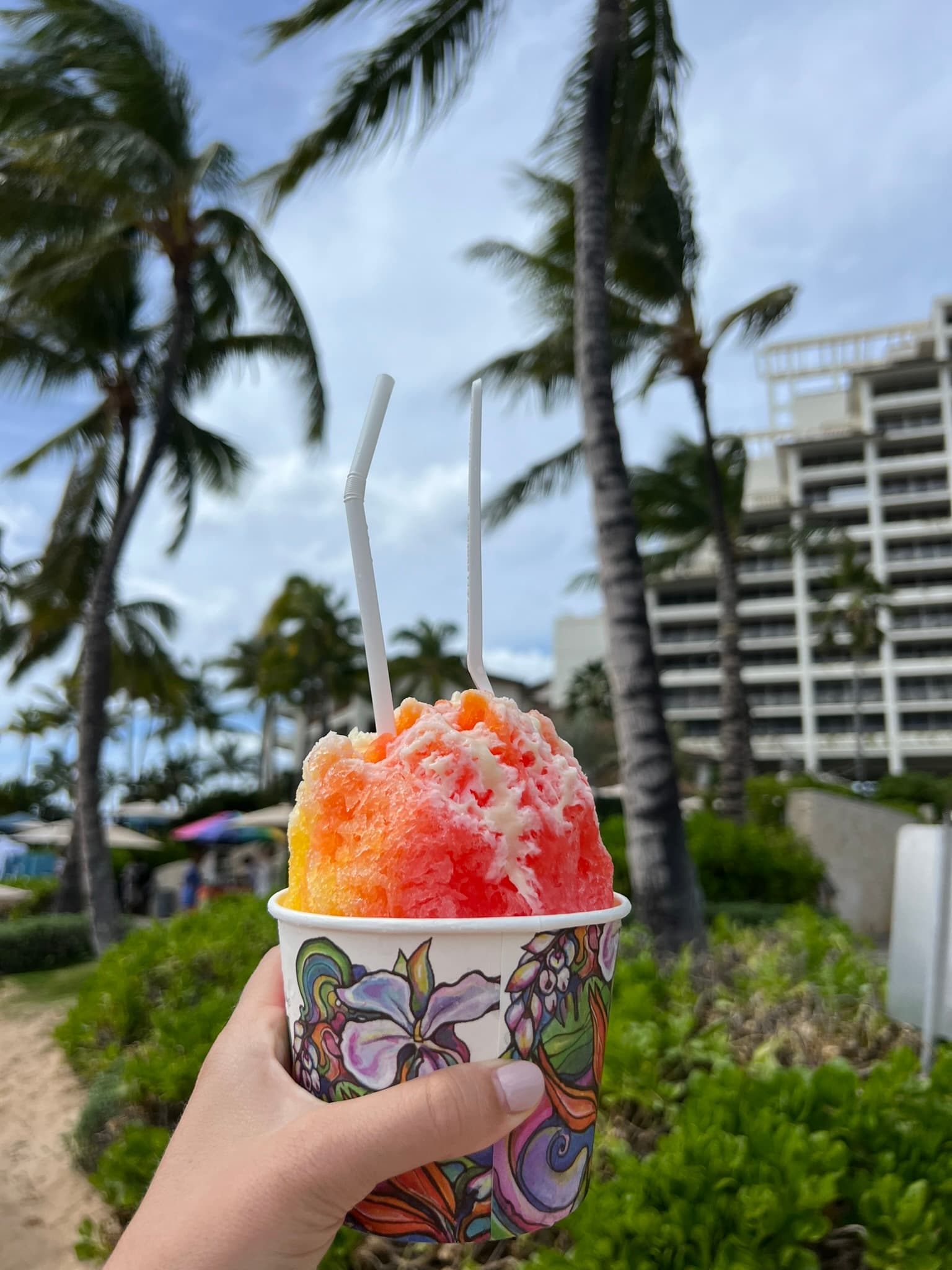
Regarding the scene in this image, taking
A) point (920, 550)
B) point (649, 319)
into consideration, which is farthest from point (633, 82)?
point (920, 550)

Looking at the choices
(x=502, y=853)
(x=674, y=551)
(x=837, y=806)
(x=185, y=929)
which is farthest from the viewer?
(x=674, y=551)

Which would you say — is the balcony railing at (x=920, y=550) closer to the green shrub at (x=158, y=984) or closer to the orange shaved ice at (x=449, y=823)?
the green shrub at (x=158, y=984)

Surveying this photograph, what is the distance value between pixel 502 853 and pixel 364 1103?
1.20ft

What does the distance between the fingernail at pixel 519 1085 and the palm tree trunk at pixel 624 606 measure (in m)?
5.05

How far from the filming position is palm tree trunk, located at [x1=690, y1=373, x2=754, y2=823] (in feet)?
43.6

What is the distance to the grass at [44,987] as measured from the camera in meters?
9.82

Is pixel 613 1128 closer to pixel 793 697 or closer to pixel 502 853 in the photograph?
pixel 502 853

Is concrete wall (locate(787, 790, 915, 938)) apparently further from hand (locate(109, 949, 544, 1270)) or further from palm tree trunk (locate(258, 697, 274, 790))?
palm tree trunk (locate(258, 697, 274, 790))

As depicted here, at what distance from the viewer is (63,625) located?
17938 millimetres

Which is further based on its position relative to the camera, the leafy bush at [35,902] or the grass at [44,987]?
the leafy bush at [35,902]

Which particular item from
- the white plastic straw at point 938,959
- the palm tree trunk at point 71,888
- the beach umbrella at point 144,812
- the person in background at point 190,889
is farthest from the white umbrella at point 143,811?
the white plastic straw at point 938,959

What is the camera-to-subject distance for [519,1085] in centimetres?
111

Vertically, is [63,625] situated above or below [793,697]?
above

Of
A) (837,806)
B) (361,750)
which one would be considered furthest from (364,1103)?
(837,806)
